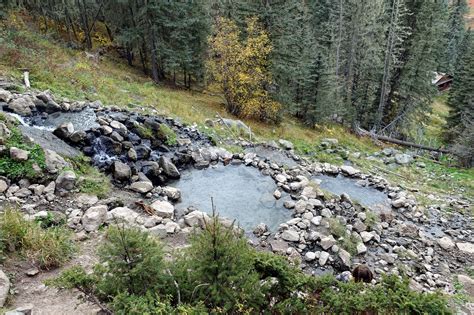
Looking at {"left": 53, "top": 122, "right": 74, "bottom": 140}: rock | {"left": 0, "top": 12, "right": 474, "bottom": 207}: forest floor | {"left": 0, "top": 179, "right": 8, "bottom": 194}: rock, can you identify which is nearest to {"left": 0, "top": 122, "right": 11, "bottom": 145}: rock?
{"left": 0, "top": 179, "right": 8, "bottom": 194}: rock

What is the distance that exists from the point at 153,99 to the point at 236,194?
404 inches

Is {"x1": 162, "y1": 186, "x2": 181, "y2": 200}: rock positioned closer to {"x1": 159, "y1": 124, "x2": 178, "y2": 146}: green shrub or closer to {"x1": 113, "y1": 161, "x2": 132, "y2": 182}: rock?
{"x1": 113, "y1": 161, "x2": 132, "y2": 182}: rock

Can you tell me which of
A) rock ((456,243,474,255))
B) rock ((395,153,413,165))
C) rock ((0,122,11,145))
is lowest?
rock ((395,153,413,165))

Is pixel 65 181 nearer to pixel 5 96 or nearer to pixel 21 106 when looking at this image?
pixel 21 106

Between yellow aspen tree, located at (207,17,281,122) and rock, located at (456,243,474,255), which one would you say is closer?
rock, located at (456,243,474,255)

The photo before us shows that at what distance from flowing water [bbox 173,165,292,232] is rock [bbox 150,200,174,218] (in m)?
0.91

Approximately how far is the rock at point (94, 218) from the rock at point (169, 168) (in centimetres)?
426

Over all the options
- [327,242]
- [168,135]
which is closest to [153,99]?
[168,135]

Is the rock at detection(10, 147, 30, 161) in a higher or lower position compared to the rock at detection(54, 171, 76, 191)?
higher

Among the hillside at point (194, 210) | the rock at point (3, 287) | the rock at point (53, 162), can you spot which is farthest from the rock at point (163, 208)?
the rock at point (3, 287)

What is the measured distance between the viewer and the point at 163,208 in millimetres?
10039

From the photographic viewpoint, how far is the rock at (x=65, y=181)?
9.32 metres

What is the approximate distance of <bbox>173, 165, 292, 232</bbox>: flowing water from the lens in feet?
36.7

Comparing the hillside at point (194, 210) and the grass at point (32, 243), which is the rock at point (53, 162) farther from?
the grass at point (32, 243)
